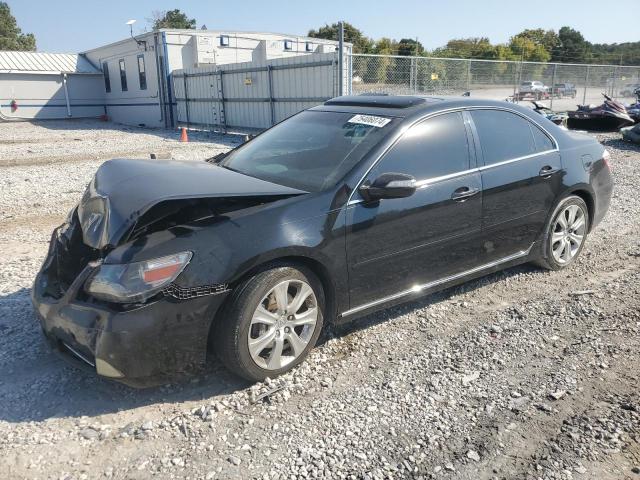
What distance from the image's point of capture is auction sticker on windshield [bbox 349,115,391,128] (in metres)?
3.70

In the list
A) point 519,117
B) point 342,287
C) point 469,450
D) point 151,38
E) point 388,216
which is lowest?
point 469,450

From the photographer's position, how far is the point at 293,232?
9.90 feet

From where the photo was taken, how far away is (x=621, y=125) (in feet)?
50.4

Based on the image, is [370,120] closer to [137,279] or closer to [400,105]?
[400,105]

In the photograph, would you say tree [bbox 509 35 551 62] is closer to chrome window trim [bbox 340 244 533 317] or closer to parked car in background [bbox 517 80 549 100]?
parked car in background [bbox 517 80 549 100]

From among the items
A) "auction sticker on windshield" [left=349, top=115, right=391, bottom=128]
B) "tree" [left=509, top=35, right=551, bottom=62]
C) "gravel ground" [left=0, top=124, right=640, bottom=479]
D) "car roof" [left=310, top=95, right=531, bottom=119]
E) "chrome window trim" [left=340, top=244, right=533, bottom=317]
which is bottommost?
"gravel ground" [left=0, top=124, right=640, bottom=479]

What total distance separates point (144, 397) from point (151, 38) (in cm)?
2360

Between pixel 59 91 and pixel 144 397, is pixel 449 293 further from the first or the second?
pixel 59 91

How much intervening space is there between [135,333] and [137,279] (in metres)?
0.28

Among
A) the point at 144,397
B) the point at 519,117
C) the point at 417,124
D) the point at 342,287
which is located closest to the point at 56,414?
the point at 144,397

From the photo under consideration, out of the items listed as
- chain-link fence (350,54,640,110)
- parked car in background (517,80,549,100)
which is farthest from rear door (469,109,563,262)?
parked car in background (517,80,549,100)

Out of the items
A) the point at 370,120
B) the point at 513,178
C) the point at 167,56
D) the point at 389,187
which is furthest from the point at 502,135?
the point at 167,56

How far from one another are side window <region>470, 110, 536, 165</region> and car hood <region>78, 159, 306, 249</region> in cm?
173

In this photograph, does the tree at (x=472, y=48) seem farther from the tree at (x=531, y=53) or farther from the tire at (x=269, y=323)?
the tire at (x=269, y=323)
